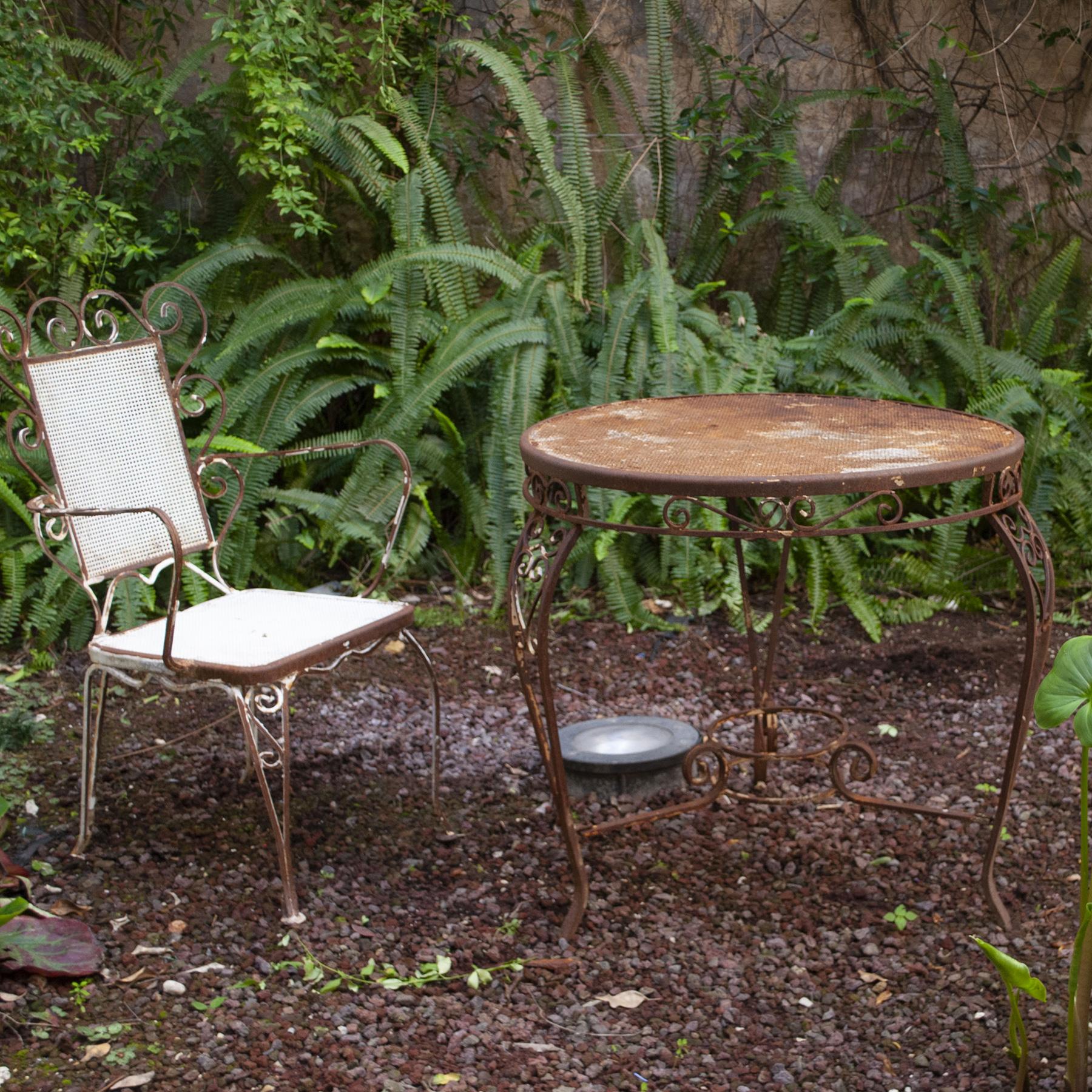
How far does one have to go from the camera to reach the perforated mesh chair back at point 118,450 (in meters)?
2.83

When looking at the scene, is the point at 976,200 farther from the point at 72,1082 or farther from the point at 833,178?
the point at 72,1082

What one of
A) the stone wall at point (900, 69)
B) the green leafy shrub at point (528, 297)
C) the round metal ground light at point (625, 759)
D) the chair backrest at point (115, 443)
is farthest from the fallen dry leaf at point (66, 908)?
the stone wall at point (900, 69)

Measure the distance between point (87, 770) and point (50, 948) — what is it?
0.57m

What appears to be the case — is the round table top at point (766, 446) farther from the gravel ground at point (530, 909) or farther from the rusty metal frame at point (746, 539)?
the gravel ground at point (530, 909)

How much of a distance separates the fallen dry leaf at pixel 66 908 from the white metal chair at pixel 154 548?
9.0 inches

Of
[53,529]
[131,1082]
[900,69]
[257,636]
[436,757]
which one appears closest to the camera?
[131,1082]

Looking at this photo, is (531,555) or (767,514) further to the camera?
(531,555)

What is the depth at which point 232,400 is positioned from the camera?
4230mm

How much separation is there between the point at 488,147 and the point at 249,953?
3.54 meters

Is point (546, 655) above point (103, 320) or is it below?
below

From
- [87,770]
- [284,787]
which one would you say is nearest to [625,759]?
[284,787]

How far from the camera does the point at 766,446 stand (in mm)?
2357

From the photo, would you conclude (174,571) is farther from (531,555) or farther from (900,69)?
(900,69)

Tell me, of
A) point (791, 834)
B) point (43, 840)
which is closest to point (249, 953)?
point (43, 840)
